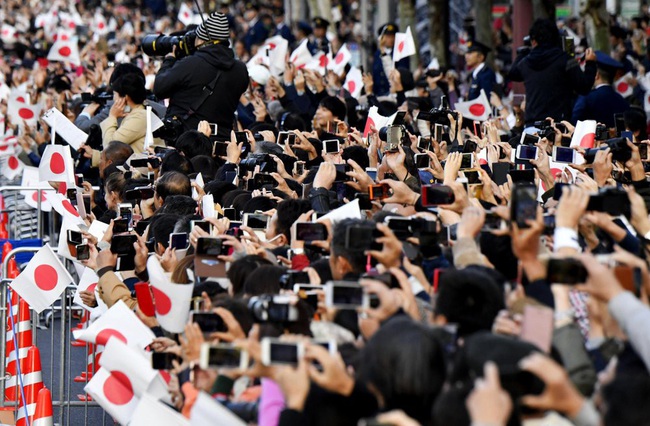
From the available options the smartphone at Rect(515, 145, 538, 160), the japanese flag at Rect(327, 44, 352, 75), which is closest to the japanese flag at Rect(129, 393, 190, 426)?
the smartphone at Rect(515, 145, 538, 160)

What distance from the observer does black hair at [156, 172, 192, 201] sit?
10992 mm

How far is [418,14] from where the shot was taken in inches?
1510

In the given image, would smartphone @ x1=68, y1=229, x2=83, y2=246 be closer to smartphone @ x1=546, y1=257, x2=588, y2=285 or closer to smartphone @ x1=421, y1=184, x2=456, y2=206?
smartphone @ x1=421, y1=184, x2=456, y2=206

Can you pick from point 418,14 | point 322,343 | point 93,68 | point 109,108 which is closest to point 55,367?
point 109,108

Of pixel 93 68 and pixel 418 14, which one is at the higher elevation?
pixel 418 14

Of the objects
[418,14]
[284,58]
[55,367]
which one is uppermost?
[418,14]

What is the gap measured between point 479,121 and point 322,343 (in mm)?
9586

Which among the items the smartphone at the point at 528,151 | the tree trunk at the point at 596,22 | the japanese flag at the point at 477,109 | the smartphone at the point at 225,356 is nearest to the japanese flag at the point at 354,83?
the japanese flag at the point at 477,109

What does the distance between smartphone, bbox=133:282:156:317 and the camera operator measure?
571 cm

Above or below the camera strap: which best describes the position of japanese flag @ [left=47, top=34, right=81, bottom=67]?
above

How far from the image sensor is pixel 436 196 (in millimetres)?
7570

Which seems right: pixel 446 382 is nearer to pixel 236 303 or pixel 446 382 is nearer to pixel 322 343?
pixel 322 343

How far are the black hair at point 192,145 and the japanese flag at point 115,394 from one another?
5502 mm

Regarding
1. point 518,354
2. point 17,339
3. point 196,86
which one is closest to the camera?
point 518,354
